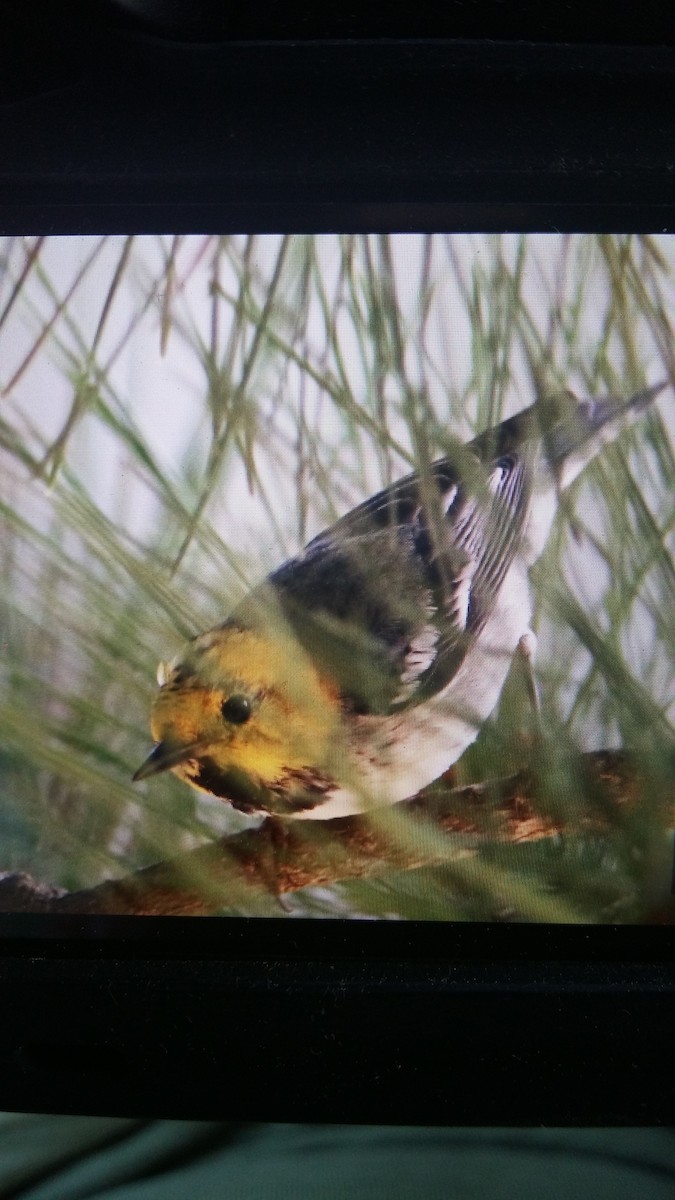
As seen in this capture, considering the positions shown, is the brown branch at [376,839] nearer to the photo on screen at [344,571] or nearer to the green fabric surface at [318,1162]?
the photo on screen at [344,571]

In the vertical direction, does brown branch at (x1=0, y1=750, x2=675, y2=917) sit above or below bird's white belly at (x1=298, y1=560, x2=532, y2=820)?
below

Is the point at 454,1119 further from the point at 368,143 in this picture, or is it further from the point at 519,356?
the point at 368,143

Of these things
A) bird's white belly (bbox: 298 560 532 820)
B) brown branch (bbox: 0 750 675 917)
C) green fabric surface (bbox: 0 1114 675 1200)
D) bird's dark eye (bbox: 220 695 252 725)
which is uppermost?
bird's dark eye (bbox: 220 695 252 725)

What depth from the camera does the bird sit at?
1.55 feet

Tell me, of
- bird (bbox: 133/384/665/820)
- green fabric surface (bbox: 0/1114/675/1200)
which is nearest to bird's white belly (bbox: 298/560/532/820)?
bird (bbox: 133/384/665/820)

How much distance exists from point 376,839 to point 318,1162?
17cm

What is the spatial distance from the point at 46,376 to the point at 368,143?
19 cm

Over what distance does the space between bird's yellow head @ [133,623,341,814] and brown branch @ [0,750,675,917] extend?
0.07ft

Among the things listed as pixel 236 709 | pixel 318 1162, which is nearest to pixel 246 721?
pixel 236 709

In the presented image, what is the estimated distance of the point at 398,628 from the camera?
474mm

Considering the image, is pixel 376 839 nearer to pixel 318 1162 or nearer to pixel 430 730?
pixel 430 730

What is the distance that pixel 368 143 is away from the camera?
0.48 m

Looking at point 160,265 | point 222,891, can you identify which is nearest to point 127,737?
point 222,891

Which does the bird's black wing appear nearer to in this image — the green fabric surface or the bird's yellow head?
the bird's yellow head
